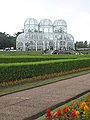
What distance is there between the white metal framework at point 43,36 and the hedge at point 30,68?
4026 cm

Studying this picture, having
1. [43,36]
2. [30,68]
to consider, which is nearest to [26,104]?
[30,68]

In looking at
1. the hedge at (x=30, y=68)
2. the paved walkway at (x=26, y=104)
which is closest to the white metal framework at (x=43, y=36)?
the hedge at (x=30, y=68)

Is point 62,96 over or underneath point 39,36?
underneath

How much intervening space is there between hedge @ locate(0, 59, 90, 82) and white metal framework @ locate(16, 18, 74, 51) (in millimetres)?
40262

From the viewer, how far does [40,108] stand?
6.21m

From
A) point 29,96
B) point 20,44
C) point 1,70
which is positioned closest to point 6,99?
point 29,96

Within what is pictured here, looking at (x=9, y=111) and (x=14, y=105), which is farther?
(x=14, y=105)

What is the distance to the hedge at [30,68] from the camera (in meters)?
10.8

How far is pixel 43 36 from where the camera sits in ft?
194

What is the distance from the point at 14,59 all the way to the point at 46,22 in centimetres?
3945

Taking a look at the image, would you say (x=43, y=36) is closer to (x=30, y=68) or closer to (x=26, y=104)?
(x=30, y=68)

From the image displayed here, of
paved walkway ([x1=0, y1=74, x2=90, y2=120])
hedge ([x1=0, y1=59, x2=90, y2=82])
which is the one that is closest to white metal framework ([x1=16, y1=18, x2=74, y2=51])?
hedge ([x1=0, y1=59, x2=90, y2=82])

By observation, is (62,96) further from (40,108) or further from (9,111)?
(9,111)

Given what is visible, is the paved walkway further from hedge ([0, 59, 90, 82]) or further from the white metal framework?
the white metal framework
